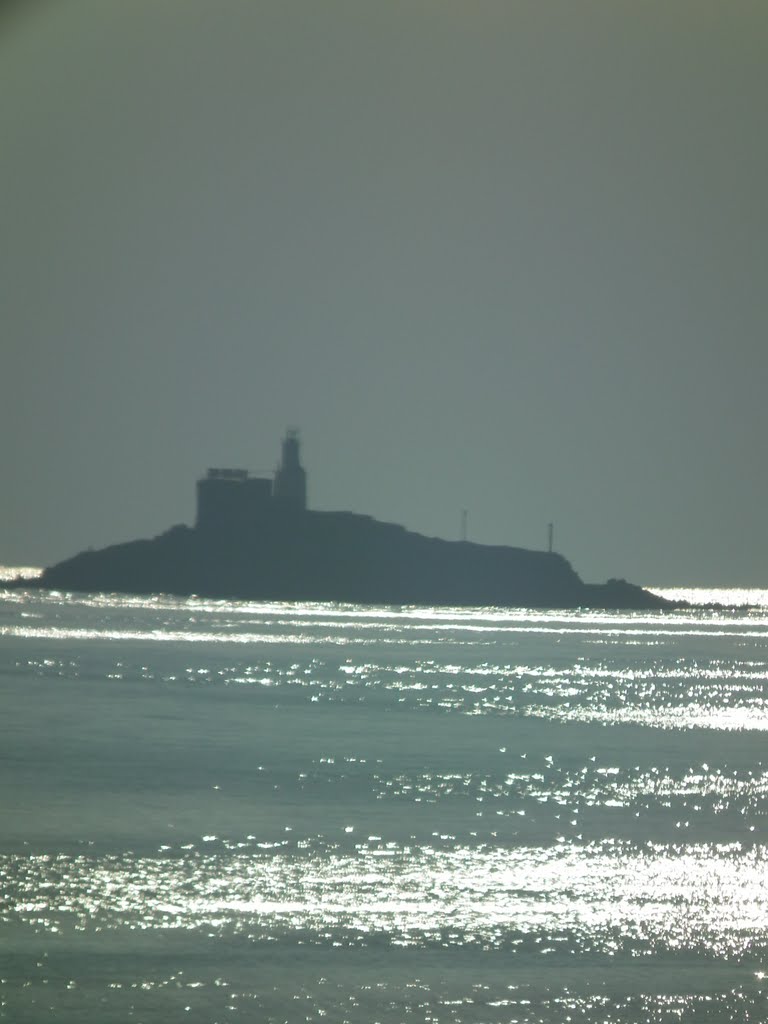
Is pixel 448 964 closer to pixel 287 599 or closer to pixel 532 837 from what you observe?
pixel 532 837

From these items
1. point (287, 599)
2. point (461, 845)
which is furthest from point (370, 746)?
point (287, 599)

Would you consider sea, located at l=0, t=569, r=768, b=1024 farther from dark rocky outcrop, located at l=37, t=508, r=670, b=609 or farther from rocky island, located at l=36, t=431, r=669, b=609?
dark rocky outcrop, located at l=37, t=508, r=670, b=609

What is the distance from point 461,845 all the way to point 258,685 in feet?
93.4

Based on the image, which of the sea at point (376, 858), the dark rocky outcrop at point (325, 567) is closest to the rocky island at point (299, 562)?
the dark rocky outcrop at point (325, 567)

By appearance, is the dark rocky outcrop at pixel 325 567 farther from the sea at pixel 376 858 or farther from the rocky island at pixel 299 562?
the sea at pixel 376 858

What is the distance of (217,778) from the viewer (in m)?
24.9

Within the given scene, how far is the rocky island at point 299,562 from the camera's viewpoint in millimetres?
132875

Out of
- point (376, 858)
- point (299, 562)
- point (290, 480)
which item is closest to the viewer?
point (376, 858)

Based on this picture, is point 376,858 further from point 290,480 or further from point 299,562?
point 299,562

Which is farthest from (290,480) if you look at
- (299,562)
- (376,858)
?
(376,858)

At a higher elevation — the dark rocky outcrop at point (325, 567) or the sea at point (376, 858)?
the dark rocky outcrop at point (325, 567)

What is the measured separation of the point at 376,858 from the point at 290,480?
112077 mm

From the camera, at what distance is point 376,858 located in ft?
58.7

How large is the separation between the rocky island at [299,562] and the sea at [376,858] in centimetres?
8927
